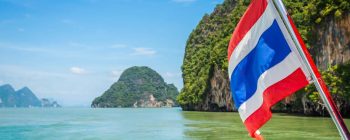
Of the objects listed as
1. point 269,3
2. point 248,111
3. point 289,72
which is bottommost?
point 248,111

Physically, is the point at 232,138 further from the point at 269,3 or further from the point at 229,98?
the point at 229,98

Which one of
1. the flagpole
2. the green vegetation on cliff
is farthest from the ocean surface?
the flagpole

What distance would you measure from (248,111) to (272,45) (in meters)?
0.68

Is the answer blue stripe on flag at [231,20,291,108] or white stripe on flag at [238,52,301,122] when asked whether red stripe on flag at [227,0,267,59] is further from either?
white stripe on flag at [238,52,301,122]

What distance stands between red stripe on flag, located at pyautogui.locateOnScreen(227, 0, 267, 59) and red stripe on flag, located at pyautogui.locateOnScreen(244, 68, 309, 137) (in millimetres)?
560

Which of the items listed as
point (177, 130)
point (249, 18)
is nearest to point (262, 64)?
point (249, 18)

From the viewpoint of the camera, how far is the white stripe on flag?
12.3 feet

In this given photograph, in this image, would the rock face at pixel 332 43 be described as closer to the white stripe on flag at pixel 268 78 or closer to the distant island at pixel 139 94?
the white stripe on flag at pixel 268 78

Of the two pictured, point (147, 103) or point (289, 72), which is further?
point (147, 103)

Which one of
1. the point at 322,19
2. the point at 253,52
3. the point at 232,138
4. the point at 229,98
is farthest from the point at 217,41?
the point at 253,52

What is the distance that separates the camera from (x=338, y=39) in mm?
30766

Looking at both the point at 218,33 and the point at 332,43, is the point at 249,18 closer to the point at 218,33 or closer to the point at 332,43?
the point at 332,43

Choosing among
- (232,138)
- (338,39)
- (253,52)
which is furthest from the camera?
(338,39)

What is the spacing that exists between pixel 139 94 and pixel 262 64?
183m
